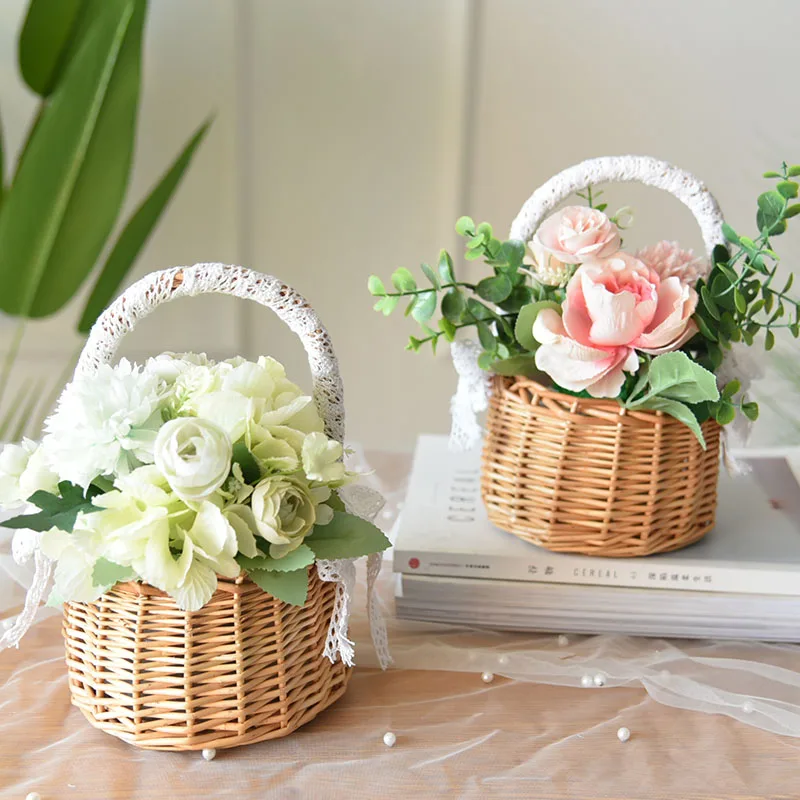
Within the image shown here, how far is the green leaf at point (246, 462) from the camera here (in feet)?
1.90

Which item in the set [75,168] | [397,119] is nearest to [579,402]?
[75,168]

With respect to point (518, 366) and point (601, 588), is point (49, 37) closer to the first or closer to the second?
point (518, 366)

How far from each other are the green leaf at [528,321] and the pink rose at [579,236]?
4 cm

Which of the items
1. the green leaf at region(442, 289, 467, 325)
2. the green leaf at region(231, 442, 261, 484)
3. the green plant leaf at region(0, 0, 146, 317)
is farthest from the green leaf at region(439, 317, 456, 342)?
the green plant leaf at region(0, 0, 146, 317)

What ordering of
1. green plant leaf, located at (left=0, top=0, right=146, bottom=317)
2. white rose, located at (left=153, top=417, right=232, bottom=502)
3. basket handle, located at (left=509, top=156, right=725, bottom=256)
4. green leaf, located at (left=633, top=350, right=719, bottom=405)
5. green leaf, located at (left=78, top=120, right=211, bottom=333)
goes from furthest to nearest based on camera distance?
green leaf, located at (left=78, top=120, right=211, bottom=333) < green plant leaf, located at (left=0, top=0, right=146, bottom=317) < basket handle, located at (left=509, top=156, right=725, bottom=256) < green leaf, located at (left=633, top=350, right=719, bottom=405) < white rose, located at (left=153, top=417, right=232, bottom=502)

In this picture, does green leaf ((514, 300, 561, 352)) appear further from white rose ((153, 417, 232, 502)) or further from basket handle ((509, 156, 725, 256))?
white rose ((153, 417, 232, 502))

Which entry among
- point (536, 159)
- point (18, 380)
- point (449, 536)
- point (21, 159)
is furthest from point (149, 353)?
point (449, 536)

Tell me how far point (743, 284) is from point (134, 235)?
1073mm

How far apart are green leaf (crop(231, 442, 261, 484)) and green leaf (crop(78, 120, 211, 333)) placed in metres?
0.97

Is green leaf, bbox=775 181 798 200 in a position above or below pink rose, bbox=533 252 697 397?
above

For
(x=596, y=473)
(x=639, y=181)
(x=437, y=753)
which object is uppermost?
(x=639, y=181)

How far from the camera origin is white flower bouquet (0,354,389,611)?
0.55 metres

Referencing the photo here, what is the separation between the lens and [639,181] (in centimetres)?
78

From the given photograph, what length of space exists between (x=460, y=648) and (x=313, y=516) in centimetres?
25
